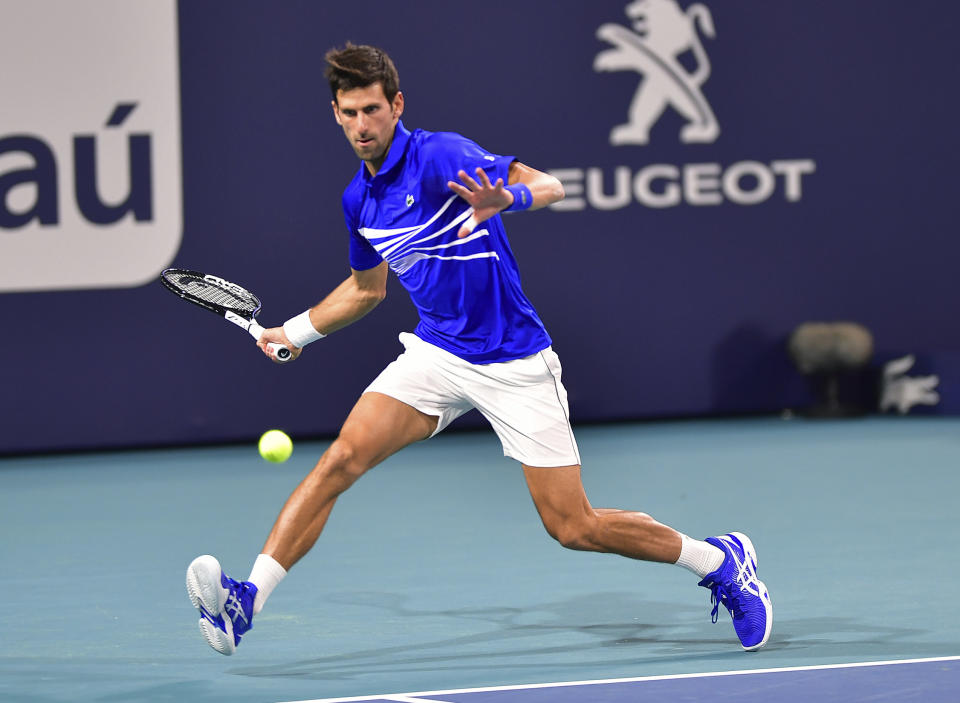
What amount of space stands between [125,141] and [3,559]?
142 inches

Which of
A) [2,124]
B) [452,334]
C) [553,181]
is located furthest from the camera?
[2,124]

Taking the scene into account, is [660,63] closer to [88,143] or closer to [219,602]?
[88,143]

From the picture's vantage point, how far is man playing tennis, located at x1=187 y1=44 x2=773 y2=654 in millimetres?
4652

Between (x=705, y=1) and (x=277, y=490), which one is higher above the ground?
(x=705, y=1)

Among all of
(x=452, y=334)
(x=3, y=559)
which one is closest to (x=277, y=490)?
(x=3, y=559)

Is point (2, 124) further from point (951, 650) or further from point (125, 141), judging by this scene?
point (951, 650)

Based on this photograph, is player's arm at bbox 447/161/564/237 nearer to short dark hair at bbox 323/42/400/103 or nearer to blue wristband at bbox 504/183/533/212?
blue wristband at bbox 504/183/533/212

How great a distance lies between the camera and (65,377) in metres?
9.78

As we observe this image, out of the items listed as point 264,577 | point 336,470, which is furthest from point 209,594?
point 336,470

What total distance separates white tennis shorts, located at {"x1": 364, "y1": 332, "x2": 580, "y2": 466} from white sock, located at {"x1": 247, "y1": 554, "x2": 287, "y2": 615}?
61 centimetres

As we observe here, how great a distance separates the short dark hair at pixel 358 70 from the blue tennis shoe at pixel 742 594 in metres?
1.66

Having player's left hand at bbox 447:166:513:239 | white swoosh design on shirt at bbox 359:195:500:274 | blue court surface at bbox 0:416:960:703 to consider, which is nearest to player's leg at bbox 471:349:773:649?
blue court surface at bbox 0:416:960:703

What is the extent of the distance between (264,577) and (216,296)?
3.36 ft

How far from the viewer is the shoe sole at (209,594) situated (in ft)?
14.4
